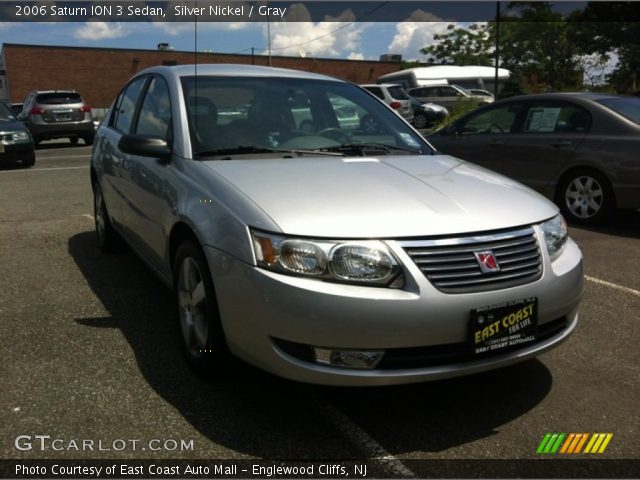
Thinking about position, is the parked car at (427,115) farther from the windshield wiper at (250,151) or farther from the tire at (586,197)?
the windshield wiper at (250,151)

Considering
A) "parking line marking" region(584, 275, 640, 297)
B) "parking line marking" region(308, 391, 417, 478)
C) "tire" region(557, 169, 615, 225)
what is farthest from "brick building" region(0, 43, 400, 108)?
"parking line marking" region(308, 391, 417, 478)

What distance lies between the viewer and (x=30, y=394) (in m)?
3.00

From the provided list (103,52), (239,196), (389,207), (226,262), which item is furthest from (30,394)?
(103,52)

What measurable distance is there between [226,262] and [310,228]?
42 centimetres

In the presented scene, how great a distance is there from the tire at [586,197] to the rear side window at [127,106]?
15.0 feet

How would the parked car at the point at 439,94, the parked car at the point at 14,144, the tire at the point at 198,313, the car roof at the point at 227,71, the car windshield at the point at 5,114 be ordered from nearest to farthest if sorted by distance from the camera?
the tire at the point at 198,313 → the car roof at the point at 227,71 → the parked car at the point at 14,144 → the car windshield at the point at 5,114 → the parked car at the point at 439,94

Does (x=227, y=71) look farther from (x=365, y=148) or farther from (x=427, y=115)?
(x=427, y=115)

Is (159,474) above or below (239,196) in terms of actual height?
below

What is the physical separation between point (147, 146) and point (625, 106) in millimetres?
5349

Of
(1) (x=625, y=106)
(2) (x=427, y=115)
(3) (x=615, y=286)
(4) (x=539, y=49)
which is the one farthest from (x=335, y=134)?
(4) (x=539, y=49)

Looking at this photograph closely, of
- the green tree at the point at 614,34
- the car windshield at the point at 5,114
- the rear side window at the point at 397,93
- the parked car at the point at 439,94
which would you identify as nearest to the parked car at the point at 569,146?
the car windshield at the point at 5,114

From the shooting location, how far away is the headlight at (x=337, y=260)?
99.2 inches

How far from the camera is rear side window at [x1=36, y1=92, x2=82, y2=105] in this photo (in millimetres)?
18050

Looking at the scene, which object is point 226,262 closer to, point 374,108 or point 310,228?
point 310,228
